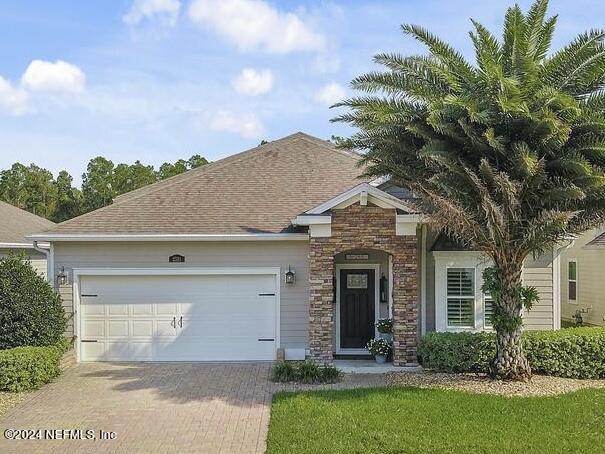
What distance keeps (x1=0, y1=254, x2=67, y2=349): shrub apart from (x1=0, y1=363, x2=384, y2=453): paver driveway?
1.01 meters

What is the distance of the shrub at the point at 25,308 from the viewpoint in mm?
11797

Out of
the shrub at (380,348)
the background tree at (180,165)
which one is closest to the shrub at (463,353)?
the shrub at (380,348)

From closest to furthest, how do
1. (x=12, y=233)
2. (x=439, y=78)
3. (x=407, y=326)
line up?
(x=439, y=78) → (x=407, y=326) → (x=12, y=233)

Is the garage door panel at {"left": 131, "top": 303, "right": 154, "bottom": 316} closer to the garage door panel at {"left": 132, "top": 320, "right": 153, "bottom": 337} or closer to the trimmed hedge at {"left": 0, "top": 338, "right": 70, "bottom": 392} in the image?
the garage door panel at {"left": 132, "top": 320, "right": 153, "bottom": 337}

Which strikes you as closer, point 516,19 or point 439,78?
point 516,19

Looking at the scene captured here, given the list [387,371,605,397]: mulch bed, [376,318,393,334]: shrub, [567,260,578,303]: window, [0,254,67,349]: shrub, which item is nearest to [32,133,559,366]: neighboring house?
[376,318,393,334]: shrub

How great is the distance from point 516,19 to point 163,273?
8833 mm

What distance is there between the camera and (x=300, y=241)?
13812mm

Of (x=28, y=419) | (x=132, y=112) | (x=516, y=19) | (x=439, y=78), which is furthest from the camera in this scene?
(x=132, y=112)

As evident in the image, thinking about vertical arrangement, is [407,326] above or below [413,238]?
below

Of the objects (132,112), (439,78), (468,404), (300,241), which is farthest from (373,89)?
(132,112)

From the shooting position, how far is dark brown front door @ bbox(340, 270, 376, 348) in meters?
14.3

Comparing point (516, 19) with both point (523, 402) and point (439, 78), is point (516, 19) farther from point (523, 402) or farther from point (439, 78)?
point (523, 402)

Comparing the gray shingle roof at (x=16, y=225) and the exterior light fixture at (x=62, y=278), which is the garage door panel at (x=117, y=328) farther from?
the gray shingle roof at (x=16, y=225)
